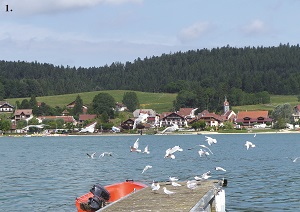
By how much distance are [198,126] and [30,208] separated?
159 metres

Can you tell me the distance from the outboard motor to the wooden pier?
1275 millimetres

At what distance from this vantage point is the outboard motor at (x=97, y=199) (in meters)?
31.7

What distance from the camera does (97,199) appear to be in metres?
31.8

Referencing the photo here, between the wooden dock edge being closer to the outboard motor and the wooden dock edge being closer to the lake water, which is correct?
the lake water

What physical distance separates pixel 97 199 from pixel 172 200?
146 inches

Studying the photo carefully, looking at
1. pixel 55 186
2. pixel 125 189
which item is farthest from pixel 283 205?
pixel 55 186

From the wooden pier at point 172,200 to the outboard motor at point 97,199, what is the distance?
128 cm

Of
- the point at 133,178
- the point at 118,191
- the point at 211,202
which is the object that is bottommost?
the point at 133,178

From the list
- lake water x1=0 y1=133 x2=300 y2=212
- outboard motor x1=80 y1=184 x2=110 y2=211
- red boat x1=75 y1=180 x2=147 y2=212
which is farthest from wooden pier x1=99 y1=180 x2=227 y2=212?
lake water x1=0 y1=133 x2=300 y2=212

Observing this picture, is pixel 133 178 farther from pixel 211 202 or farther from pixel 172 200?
pixel 172 200

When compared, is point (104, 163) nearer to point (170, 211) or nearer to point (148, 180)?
point (148, 180)

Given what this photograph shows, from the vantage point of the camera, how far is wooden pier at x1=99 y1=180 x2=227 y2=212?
28.4m

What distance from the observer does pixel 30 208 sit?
1465 inches

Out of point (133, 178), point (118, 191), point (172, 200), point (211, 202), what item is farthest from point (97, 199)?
point (133, 178)
